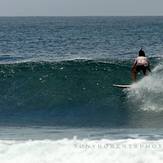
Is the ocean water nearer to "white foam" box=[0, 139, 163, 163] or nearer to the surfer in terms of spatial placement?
"white foam" box=[0, 139, 163, 163]

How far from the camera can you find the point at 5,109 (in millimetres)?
21969

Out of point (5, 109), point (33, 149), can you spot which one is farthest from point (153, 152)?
point (5, 109)

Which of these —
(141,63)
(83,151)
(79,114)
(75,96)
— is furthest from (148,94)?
(83,151)

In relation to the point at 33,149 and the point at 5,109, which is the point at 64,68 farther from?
the point at 33,149

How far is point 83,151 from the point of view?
13.2 meters

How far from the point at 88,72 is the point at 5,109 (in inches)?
209

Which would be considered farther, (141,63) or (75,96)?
(75,96)

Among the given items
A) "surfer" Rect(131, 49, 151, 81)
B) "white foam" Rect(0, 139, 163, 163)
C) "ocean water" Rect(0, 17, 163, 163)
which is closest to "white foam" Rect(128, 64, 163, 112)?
"ocean water" Rect(0, 17, 163, 163)

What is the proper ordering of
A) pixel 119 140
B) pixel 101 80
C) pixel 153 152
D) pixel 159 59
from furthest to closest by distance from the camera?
pixel 159 59 < pixel 101 80 < pixel 119 140 < pixel 153 152

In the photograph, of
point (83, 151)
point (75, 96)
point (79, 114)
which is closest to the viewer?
point (83, 151)

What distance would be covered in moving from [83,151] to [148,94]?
335 inches

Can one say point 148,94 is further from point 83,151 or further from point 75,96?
point 83,151

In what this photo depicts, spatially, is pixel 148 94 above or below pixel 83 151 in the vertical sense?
above

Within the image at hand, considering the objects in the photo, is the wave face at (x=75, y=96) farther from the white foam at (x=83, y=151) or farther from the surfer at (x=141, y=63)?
the white foam at (x=83, y=151)
